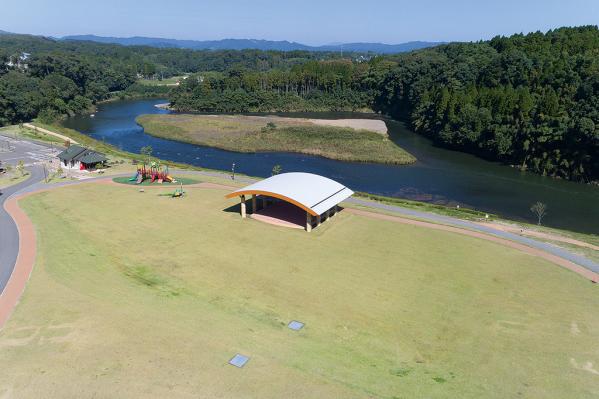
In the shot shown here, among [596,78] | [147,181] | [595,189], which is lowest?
[595,189]

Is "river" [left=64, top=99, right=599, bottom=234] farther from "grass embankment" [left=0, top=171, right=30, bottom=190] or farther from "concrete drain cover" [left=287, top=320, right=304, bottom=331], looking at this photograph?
"concrete drain cover" [left=287, top=320, right=304, bottom=331]

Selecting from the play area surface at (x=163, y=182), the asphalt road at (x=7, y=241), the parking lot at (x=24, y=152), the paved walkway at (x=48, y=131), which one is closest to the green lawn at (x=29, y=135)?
the paved walkway at (x=48, y=131)

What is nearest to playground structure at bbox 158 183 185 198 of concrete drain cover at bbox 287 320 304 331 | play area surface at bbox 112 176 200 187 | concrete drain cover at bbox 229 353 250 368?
play area surface at bbox 112 176 200 187

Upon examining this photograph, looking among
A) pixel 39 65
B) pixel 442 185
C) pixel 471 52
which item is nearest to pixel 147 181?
pixel 442 185

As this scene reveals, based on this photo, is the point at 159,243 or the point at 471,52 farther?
the point at 471,52

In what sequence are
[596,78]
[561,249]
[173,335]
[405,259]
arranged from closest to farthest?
[173,335] < [405,259] < [561,249] < [596,78]

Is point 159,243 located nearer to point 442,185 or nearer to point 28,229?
point 28,229
